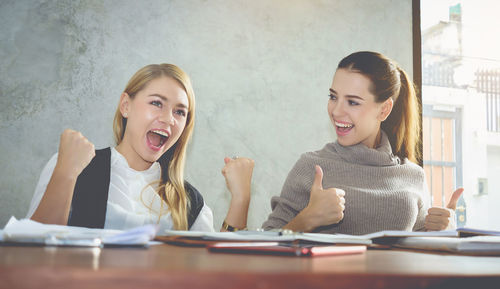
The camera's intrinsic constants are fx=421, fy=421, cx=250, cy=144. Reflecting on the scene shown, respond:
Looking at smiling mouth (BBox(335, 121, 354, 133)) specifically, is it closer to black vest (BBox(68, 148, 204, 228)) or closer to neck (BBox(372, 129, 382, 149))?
neck (BBox(372, 129, 382, 149))

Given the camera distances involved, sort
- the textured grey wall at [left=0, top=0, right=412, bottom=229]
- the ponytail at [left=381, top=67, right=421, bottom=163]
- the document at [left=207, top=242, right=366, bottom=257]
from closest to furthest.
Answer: the document at [left=207, top=242, right=366, bottom=257]
the ponytail at [left=381, top=67, right=421, bottom=163]
the textured grey wall at [left=0, top=0, right=412, bottom=229]

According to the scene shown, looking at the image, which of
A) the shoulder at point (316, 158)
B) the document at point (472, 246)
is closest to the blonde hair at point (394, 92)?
the shoulder at point (316, 158)

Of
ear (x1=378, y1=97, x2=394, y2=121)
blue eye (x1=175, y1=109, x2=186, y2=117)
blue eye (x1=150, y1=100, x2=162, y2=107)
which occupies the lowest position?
blue eye (x1=175, y1=109, x2=186, y2=117)

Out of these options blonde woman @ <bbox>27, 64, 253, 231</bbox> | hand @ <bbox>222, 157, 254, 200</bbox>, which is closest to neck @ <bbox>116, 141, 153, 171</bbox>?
blonde woman @ <bbox>27, 64, 253, 231</bbox>

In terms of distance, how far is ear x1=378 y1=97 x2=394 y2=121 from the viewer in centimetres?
171

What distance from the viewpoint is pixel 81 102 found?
6.95 ft

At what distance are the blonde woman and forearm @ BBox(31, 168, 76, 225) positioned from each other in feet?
0.57

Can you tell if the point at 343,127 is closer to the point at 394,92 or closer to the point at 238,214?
the point at 394,92

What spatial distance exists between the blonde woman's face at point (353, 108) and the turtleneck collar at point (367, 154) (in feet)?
0.10

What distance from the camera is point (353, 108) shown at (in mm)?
1624

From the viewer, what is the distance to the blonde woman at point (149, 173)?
4.62ft

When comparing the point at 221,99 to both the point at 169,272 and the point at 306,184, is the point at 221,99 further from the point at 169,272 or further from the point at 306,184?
the point at 169,272

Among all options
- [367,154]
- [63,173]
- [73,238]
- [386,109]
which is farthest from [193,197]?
[73,238]

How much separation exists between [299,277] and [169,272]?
10 centimetres
